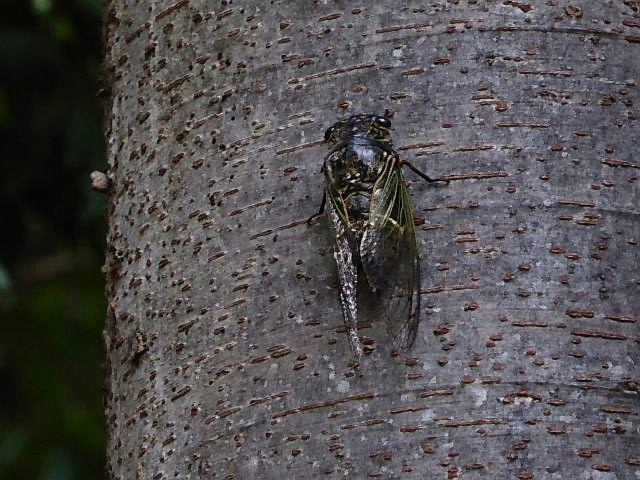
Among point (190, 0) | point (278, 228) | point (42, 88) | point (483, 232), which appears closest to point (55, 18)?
point (42, 88)

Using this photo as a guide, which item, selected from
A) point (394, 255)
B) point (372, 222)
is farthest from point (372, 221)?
point (394, 255)

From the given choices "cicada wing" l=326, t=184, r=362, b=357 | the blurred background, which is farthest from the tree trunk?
the blurred background

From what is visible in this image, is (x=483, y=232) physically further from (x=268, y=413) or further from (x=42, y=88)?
(x=42, y=88)

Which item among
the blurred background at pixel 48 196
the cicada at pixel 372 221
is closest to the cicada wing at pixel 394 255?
the cicada at pixel 372 221

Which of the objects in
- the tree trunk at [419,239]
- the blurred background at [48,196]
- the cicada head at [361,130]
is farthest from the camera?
the blurred background at [48,196]

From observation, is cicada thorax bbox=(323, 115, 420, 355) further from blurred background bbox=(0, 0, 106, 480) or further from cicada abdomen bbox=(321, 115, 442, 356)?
blurred background bbox=(0, 0, 106, 480)

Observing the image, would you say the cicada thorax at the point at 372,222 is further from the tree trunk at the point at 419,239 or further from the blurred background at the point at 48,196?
the blurred background at the point at 48,196

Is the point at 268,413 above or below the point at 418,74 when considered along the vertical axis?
below

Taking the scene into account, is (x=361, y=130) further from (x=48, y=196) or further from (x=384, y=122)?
(x=48, y=196)
